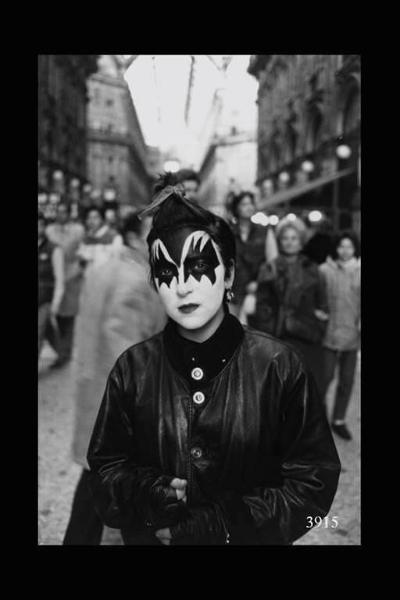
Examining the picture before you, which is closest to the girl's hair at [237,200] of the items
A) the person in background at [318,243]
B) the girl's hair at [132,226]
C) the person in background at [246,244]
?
the person in background at [246,244]

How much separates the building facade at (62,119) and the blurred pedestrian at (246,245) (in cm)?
86

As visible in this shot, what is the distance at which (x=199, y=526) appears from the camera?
1.89 metres

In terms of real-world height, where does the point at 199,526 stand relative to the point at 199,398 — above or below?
below

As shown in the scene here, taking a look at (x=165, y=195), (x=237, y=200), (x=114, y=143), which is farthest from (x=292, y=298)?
(x=165, y=195)

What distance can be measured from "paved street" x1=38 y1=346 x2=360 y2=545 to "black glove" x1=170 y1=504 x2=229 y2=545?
1.37 feet

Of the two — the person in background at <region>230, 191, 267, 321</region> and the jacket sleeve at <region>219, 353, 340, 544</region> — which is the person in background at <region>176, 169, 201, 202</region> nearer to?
the person in background at <region>230, 191, 267, 321</region>

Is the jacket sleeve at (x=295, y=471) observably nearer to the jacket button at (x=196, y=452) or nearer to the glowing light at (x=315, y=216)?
the jacket button at (x=196, y=452)

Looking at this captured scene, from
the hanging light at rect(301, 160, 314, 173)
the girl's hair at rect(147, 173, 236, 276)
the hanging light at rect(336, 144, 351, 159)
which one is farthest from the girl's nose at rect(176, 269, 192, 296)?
the hanging light at rect(301, 160, 314, 173)

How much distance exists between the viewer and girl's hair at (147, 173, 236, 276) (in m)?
1.83

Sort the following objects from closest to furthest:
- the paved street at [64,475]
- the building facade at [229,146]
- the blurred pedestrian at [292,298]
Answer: the paved street at [64,475], the building facade at [229,146], the blurred pedestrian at [292,298]

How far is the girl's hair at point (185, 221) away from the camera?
183cm

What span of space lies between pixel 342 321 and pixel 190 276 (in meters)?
1.86

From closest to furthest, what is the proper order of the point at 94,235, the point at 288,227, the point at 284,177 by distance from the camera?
the point at 288,227, the point at 284,177, the point at 94,235

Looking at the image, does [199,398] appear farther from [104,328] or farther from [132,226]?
[132,226]
